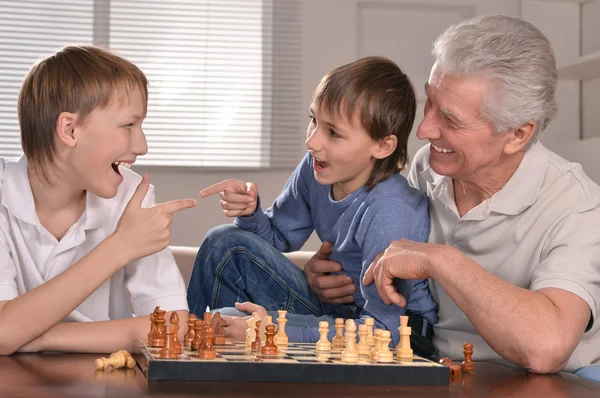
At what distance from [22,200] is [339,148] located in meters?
0.76

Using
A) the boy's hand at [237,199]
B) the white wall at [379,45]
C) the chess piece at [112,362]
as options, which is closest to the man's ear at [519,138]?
the boy's hand at [237,199]

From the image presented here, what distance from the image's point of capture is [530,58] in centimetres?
178

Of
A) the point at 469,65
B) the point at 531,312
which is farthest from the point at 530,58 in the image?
the point at 531,312

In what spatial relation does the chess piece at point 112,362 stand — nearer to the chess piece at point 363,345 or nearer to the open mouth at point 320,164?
the chess piece at point 363,345

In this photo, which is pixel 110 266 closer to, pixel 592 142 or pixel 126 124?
pixel 126 124

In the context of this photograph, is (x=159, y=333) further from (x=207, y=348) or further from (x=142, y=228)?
(x=142, y=228)

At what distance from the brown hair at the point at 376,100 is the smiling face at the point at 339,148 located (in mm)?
20

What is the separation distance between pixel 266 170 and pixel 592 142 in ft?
5.28

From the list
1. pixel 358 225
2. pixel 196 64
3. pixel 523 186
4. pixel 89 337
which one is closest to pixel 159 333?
pixel 89 337

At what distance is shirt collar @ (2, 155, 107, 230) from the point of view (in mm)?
1713

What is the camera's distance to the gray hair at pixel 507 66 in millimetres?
1777

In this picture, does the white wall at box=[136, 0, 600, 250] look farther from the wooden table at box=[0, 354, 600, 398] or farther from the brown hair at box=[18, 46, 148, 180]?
the wooden table at box=[0, 354, 600, 398]

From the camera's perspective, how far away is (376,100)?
2035 millimetres

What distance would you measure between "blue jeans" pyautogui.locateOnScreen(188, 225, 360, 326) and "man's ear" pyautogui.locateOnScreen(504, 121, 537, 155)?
572mm
